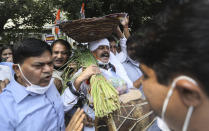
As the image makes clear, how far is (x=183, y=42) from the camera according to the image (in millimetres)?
818

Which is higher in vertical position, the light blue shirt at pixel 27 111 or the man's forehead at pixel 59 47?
the man's forehead at pixel 59 47

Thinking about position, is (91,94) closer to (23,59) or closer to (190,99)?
(23,59)

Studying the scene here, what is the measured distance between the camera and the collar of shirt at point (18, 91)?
1893 mm

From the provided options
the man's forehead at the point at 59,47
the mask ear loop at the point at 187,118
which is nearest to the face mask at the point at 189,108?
the mask ear loop at the point at 187,118

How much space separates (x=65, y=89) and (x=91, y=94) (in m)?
0.38

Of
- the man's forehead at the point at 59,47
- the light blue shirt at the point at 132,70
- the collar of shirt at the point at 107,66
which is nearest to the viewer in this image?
the collar of shirt at the point at 107,66

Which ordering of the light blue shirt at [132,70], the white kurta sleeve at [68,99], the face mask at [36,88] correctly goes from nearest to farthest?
the face mask at [36,88] < the white kurta sleeve at [68,99] < the light blue shirt at [132,70]

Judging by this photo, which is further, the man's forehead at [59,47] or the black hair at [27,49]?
the man's forehead at [59,47]

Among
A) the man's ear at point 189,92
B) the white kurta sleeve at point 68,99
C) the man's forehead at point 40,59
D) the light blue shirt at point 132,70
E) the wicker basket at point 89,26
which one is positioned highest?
the wicker basket at point 89,26

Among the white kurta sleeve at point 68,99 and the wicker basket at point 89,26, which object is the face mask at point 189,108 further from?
the white kurta sleeve at point 68,99

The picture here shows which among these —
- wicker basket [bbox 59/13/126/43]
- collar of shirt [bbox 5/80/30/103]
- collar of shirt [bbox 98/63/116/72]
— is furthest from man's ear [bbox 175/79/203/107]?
collar of shirt [bbox 98/63/116/72]

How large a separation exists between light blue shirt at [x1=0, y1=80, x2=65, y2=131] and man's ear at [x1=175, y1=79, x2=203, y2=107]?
4.82 feet

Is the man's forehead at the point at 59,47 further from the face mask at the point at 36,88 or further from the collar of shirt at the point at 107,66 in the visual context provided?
the face mask at the point at 36,88

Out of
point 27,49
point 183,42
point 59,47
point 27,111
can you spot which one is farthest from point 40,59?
point 183,42
